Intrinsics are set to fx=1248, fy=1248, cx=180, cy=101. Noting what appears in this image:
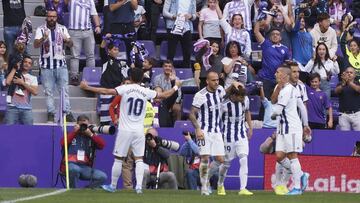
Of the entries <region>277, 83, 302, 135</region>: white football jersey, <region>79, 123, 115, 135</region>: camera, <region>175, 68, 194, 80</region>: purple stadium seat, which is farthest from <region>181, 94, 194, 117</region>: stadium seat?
<region>277, 83, 302, 135</region>: white football jersey

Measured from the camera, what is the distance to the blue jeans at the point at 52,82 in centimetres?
2366

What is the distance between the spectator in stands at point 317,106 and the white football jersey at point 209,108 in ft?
15.6

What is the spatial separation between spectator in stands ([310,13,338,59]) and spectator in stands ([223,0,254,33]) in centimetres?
145

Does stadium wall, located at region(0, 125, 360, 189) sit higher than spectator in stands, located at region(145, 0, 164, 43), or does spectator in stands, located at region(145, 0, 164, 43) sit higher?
spectator in stands, located at region(145, 0, 164, 43)

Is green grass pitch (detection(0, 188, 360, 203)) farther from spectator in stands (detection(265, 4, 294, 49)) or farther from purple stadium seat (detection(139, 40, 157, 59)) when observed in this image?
spectator in stands (detection(265, 4, 294, 49))

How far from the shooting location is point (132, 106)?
1938cm

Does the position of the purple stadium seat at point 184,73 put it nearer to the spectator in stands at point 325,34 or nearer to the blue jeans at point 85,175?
the spectator in stands at point 325,34

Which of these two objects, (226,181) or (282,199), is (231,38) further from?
(282,199)

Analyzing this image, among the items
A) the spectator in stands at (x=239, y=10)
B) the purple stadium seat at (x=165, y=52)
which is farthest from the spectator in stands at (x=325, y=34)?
the purple stadium seat at (x=165, y=52)

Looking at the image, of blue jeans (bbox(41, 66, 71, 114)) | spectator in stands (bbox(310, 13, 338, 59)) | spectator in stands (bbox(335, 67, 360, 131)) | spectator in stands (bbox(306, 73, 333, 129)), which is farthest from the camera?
spectator in stands (bbox(310, 13, 338, 59))

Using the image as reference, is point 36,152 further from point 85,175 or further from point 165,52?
point 165,52

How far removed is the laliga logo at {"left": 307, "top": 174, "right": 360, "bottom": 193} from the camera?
22906 millimetres

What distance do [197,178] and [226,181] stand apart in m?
1.14

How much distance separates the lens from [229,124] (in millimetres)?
19984
